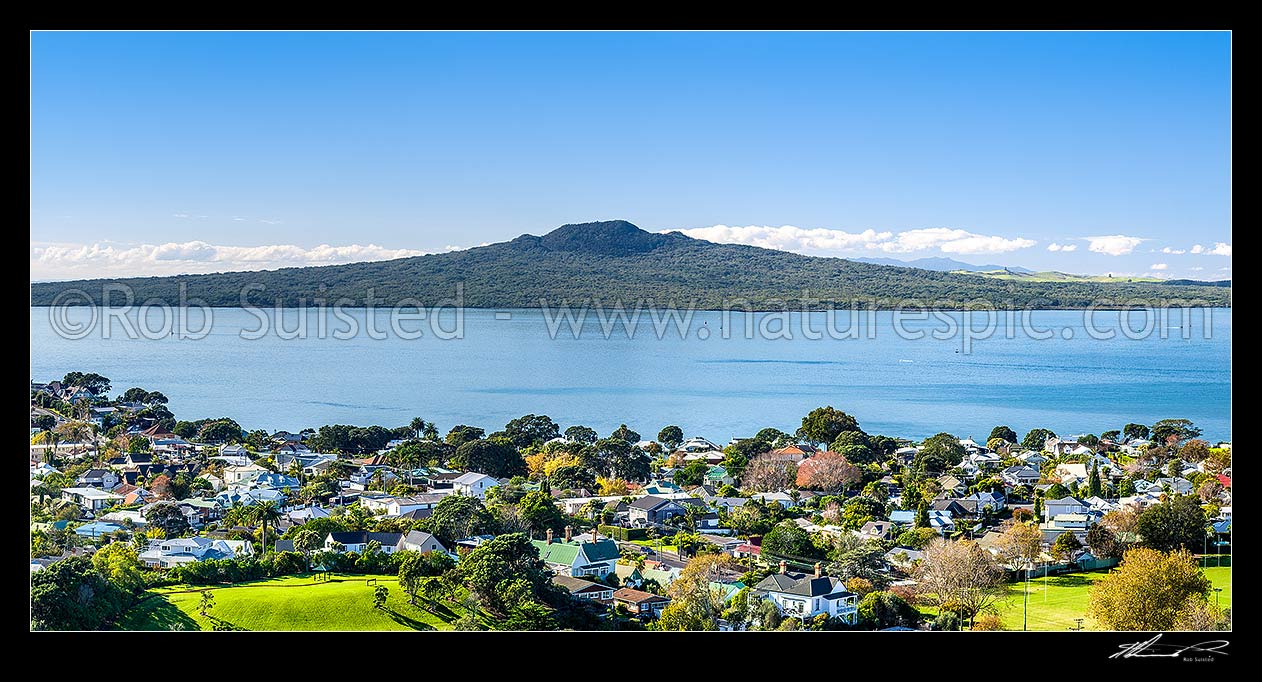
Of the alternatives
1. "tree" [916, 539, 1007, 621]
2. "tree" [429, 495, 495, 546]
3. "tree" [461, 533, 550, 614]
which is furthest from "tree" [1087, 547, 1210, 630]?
"tree" [429, 495, 495, 546]

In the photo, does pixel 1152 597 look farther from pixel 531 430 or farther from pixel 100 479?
pixel 100 479

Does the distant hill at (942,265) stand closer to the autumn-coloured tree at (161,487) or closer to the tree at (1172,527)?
the tree at (1172,527)

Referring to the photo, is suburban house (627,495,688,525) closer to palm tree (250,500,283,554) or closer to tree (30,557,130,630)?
palm tree (250,500,283,554)

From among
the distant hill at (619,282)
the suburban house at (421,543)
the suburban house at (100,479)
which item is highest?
the distant hill at (619,282)
